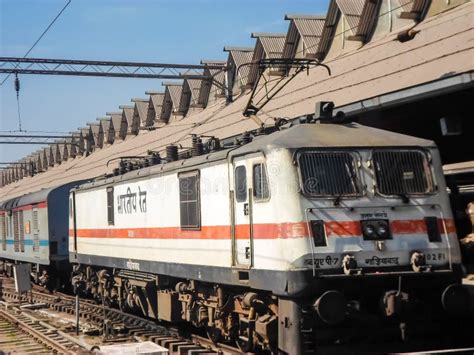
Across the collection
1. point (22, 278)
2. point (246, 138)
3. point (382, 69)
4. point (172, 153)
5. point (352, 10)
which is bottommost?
point (22, 278)

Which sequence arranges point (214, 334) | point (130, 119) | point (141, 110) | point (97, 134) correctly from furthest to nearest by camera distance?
1. point (97, 134)
2. point (130, 119)
3. point (141, 110)
4. point (214, 334)

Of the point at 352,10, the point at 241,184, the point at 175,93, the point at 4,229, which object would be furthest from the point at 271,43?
the point at 241,184

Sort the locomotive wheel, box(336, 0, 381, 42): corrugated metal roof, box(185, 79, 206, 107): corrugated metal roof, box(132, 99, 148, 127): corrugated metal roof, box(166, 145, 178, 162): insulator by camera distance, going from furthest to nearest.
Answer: box(132, 99, 148, 127): corrugated metal roof
box(185, 79, 206, 107): corrugated metal roof
box(336, 0, 381, 42): corrugated metal roof
box(166, 145, 178, 162): insulator
the locomotive wheel

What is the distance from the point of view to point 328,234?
910 centimetres

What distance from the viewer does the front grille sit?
9.63m

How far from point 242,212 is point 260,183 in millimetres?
689

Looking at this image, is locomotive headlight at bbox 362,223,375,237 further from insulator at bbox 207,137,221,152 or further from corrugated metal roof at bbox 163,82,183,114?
corrugated metal roof at bbox 163,82,183,114

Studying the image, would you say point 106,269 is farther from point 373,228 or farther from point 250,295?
point 373,228

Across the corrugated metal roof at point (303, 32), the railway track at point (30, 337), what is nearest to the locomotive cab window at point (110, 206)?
the railway track at point (30, 337)

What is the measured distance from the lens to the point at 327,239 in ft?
29.8

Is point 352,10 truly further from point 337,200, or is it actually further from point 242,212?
point 337,200

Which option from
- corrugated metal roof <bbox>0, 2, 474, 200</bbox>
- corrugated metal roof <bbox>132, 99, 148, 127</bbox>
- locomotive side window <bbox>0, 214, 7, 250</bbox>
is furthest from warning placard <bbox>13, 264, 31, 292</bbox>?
corrugated metal roof <bbox>132, 99, 148, 127</bbox>

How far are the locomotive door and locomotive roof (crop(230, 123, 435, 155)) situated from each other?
0.26m

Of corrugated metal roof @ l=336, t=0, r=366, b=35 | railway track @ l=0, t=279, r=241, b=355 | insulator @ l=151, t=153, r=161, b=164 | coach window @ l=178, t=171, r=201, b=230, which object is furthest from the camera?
corrugated metal roof @ l=336, t=0, r=366, b=35
